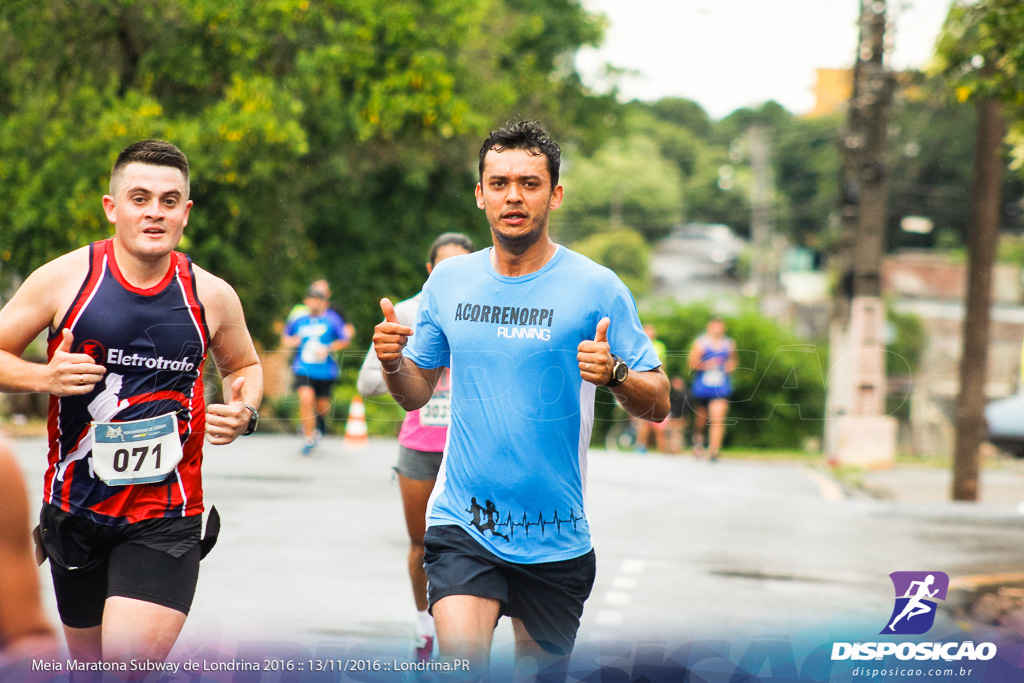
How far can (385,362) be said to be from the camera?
348 cm

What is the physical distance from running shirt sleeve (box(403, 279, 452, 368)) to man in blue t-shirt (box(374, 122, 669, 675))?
0.25ft

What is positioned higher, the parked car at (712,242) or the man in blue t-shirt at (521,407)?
the parked car at (712,242)

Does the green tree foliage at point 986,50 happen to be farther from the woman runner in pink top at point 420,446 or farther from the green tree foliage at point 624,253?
the green tree foliage at point 624,253

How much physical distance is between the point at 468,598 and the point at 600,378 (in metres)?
0.78

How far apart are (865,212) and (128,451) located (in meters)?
14.3

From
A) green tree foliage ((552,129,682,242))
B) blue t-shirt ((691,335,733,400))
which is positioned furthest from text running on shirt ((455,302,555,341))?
green tree foliage ((552,129,682,242))

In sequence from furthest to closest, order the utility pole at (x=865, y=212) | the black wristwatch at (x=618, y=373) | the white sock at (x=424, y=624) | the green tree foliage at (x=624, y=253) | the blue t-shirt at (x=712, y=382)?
the green tree foliage at (x=624, y=253), the utility pole at (x=865, y=212), the blue t-shirt at (x=712, y=382), the white sock at (x=424, y=624), the black wristwatch at (x=618, y=373)

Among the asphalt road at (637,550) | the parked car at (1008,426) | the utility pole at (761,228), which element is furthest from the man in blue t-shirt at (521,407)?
the utility pole at (761,228)

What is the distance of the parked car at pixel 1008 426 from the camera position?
18688 mm

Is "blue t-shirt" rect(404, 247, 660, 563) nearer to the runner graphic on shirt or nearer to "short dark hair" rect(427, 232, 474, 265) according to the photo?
the runner graphic on shirt

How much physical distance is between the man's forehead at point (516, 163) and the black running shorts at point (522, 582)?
1095 millimetres

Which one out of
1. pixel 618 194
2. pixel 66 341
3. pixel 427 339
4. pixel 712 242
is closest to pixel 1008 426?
pixel 427 339

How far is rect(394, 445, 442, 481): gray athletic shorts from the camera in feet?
17.1

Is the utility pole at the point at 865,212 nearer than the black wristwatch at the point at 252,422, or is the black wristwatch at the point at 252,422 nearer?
the black wristwatch at the point at 252,422
